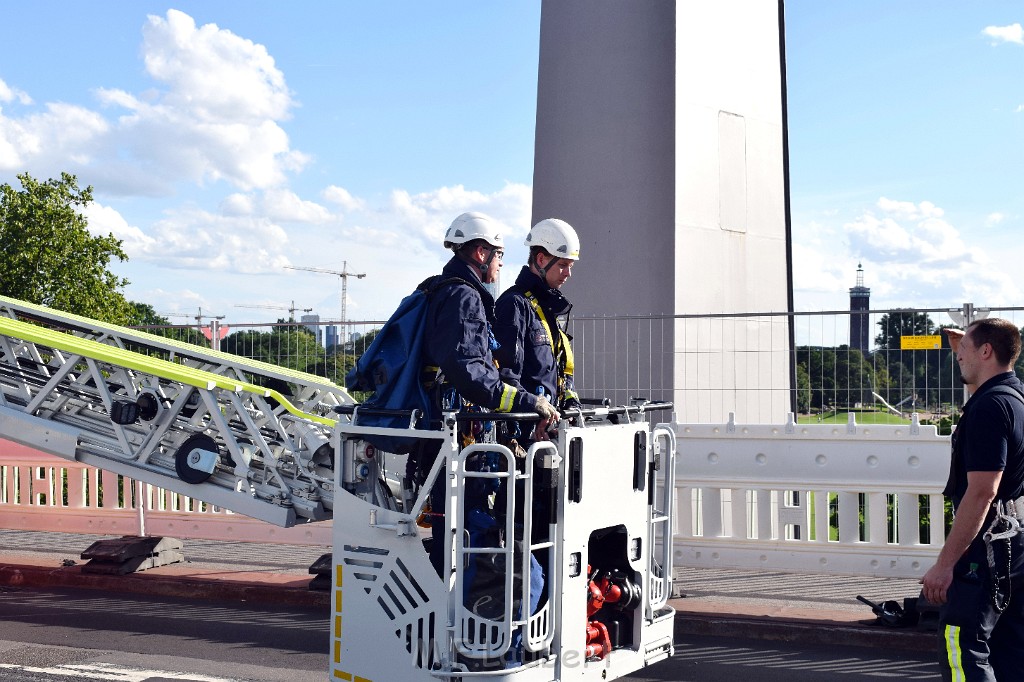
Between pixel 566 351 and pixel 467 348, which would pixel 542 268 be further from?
pixel 467 348

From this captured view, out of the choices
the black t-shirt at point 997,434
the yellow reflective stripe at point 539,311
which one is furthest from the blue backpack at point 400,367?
the black t-shirt at point 997,434

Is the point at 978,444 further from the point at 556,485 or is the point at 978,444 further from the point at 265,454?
the point at 265,454

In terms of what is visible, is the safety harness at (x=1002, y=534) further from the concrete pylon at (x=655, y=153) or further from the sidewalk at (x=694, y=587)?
the concrete pylon at (x=655, y=153)

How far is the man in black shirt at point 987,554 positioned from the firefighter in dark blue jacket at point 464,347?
1676 mm

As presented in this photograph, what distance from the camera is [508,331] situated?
5.21 m

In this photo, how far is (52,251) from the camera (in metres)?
27.4

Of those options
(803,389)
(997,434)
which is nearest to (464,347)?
(997,434)

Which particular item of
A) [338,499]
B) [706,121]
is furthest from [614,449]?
[706,121]

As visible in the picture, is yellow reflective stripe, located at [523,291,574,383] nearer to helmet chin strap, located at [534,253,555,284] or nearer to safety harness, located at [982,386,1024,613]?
helmet chin strap, located at [534,253,555,284]

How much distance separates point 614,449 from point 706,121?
9664mm

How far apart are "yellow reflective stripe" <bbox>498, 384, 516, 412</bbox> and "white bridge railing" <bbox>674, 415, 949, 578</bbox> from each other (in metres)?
A: 4.79

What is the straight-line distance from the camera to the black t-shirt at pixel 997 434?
4281 mm

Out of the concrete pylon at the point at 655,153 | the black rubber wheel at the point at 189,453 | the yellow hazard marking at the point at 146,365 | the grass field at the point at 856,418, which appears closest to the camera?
the yellow hazard marking at the point at 146,365

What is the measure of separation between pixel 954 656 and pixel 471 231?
273cm
